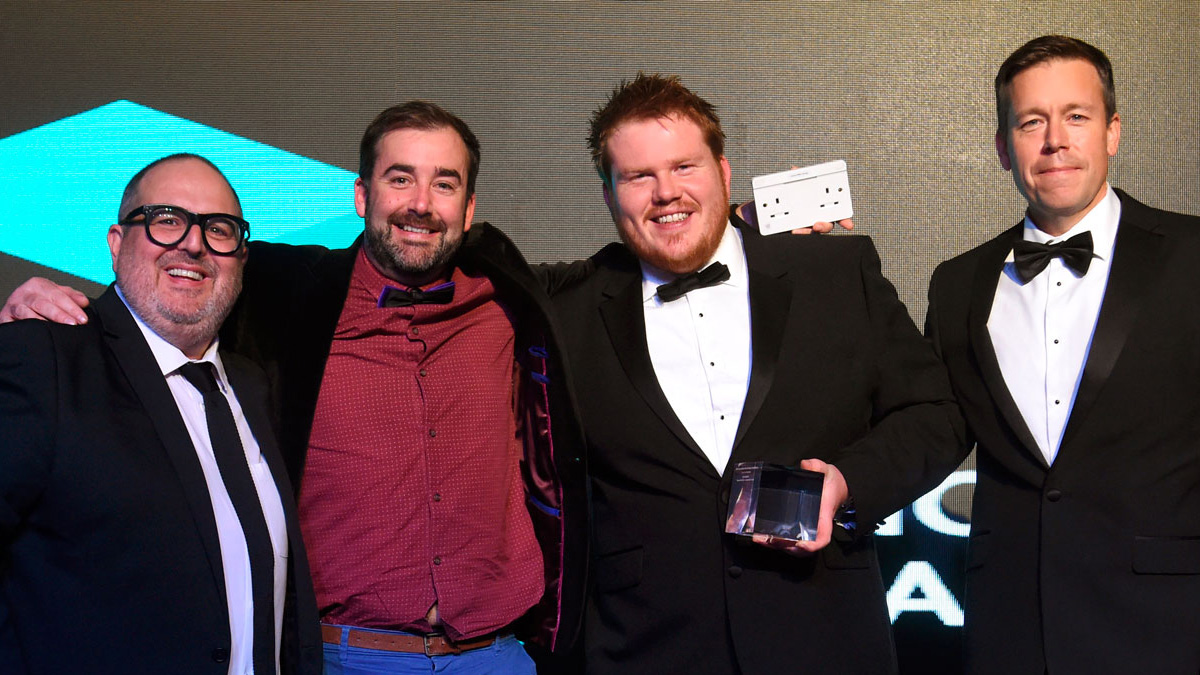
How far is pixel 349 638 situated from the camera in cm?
208

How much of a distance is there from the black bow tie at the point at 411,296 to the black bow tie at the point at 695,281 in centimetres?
48

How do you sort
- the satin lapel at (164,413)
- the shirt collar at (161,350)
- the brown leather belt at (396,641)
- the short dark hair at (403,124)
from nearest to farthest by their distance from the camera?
1. the satin lapel at (164,413)
2. the shirt collar at (161,350)
3. the brown leather belt at (396,641)
4. the short dark hair at (403,124)

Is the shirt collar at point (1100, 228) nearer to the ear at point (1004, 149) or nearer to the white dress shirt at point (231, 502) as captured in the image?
the ear at point (1004, 149)

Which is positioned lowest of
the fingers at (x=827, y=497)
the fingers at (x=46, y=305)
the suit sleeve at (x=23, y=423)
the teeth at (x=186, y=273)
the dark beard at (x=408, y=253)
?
the fingers at (x=827, y=497)

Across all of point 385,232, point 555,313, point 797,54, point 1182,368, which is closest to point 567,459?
point 555,313

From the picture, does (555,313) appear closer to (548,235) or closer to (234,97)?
(548,235)

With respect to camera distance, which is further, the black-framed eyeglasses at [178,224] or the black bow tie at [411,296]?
the black bow tie at [411,296]

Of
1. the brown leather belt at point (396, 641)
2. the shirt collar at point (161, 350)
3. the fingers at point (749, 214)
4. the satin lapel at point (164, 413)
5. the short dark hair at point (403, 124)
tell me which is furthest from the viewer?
the fingers at point (749, 214)

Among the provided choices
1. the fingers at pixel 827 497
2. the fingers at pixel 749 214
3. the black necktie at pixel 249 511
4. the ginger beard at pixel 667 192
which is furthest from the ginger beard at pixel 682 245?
the black necktie at pixel 249 511

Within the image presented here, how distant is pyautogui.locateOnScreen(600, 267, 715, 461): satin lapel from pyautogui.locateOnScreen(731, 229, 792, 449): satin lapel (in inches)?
5.4

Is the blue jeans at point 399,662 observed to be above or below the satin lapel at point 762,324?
below

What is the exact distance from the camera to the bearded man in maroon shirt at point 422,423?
2080 millimetres

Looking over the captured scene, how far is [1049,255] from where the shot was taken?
212cm

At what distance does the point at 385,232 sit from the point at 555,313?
414 mm
